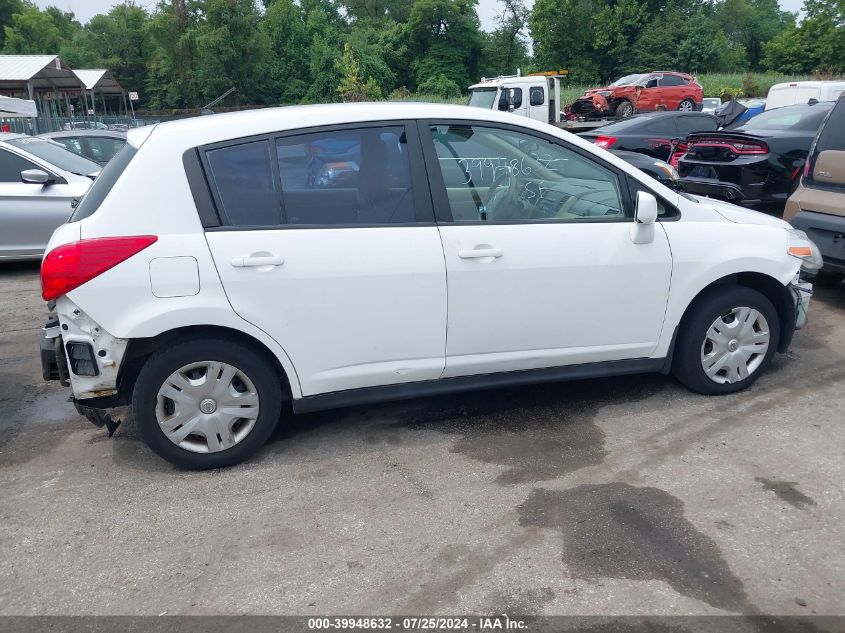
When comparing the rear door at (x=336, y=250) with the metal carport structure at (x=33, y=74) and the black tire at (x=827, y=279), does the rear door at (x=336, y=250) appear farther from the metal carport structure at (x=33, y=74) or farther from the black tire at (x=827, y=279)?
the metal carport structure at (x=33, y=74)

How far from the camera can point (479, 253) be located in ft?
13.3

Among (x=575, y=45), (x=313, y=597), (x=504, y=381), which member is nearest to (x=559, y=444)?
(x=504, y=381)

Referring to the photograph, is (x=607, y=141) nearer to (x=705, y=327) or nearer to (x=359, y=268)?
(x=705, y=327)

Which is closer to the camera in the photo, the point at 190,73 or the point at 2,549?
the point at 2,549

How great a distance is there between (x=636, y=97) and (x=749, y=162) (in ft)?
64.4

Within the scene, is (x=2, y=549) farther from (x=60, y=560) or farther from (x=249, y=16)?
(x=249, y=16)

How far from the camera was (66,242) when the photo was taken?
12.2ft

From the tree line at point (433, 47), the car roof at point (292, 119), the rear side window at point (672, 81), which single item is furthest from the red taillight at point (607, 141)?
the tree line at point (433, 47)

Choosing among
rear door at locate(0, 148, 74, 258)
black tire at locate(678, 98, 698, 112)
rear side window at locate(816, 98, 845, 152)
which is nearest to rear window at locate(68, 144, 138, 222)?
rear door at locate(0, 148, 74, 258)

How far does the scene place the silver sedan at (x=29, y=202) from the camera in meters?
8.66

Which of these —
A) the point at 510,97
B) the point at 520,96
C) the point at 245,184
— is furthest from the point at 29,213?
the point at 520,96

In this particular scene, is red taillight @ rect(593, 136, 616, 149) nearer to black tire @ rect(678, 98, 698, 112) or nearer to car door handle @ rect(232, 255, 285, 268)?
car door handle @ rect(232, 255, 285, 268)

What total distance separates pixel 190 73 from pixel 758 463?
65.6m

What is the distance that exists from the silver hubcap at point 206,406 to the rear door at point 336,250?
302 mm
